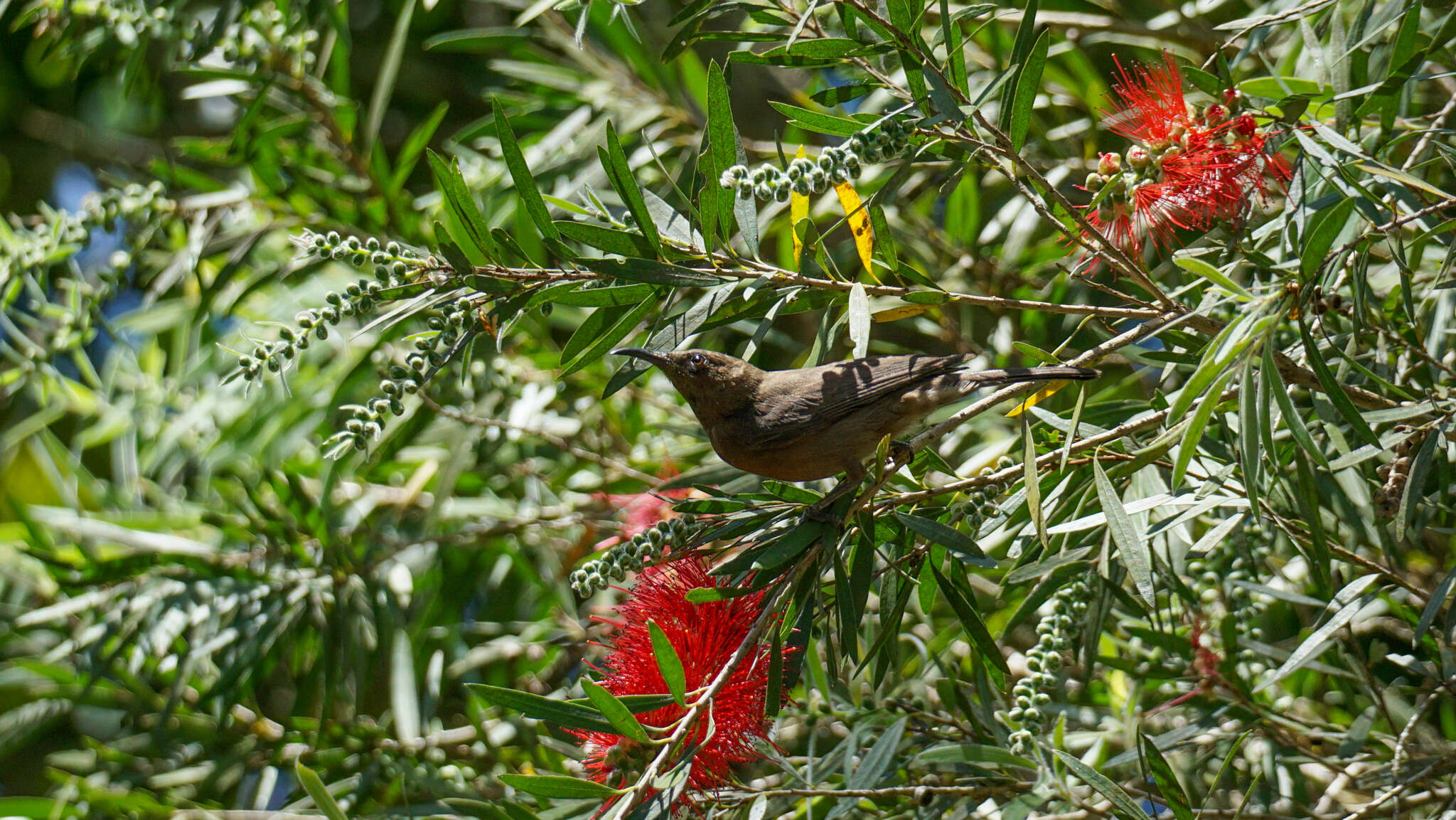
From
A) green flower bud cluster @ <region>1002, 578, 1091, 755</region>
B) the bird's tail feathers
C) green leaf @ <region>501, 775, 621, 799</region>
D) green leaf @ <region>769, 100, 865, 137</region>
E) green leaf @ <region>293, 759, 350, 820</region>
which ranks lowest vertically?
green flower bud cluster @ <region>1002, 578, 1091, 755</region>

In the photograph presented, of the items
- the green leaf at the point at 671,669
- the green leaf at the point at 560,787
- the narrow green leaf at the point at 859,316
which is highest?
the narrow green leaf at the point at 859,316

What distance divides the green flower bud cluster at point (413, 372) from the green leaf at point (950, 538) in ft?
2.76

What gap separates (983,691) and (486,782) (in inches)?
65.6

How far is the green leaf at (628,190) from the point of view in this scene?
192cm

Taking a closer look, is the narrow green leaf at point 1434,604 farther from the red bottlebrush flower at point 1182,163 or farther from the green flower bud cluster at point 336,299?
the green flower bud cluster at point 336,299

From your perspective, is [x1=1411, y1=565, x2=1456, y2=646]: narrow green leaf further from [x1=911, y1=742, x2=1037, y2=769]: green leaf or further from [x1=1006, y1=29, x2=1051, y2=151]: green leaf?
[x1=1006, y1=29, x2=1051, y2=151]: green leaf

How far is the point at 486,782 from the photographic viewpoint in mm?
3172

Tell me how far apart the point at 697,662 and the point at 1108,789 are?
741mm

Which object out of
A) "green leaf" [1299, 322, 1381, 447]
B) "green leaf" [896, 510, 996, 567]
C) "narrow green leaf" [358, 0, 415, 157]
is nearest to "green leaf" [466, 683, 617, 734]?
"green leaf" [896, 510, 996, 567]

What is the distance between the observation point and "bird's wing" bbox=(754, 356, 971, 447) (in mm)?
2389

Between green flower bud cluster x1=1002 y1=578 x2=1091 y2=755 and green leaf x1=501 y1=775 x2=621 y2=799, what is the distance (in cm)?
81

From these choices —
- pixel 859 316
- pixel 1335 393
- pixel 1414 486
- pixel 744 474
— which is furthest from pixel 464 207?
pixel 1414 486

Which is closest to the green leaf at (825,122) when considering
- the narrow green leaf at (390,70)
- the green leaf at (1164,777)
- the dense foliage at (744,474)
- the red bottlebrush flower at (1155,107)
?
the dense foliage at (744,474)

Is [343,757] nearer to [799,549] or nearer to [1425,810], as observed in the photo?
[799,549]
